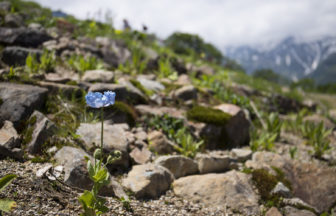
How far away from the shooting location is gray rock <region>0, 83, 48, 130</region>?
367 centimetres

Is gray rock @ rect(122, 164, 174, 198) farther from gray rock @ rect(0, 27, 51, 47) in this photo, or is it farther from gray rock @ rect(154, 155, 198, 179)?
gray rock @ rect(0, 27, 51, 47)

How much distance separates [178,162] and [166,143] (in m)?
0.67

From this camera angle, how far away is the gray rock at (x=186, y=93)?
22.4ft

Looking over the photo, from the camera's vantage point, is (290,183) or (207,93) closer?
(290,183)

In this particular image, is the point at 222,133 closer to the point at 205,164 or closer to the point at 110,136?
the point at 205,164

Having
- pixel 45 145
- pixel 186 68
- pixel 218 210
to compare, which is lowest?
pixel 218 210

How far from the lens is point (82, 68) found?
6270 millimetres

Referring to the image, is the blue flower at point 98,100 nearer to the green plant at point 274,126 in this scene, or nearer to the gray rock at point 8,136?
the gray rock at point 8,136

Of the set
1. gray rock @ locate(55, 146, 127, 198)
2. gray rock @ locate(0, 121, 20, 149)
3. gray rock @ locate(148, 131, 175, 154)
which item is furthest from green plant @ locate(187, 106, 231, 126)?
gray rock @ locate(0, 121, 20, 149)

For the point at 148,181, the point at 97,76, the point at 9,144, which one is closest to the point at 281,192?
the point at 148,181

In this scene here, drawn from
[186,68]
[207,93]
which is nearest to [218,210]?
[207,93]

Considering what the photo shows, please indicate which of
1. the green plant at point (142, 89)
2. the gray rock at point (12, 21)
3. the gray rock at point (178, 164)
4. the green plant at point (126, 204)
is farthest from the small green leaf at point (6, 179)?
the gray rock at point (12, 21)

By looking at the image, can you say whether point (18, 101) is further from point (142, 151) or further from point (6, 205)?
point (6, 205)

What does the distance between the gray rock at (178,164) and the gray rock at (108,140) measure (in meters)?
0.54
